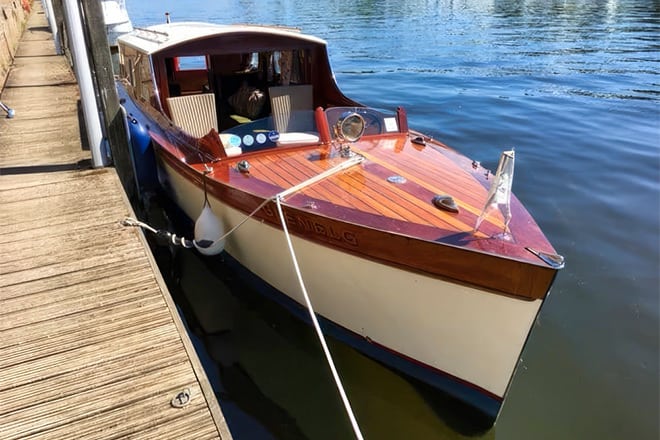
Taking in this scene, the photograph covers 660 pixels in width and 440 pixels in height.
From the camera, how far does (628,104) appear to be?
12.7 metres

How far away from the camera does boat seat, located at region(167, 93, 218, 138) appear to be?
5.95 meters

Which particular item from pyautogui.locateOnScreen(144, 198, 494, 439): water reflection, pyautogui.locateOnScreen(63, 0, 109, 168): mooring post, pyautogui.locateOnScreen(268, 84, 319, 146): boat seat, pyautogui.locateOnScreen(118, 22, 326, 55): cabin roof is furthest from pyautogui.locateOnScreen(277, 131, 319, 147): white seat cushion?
pyautogui.locateOnScreen(63, 0, 109, 168): mooring post

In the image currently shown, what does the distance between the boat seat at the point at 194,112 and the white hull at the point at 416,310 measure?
201 centimetres

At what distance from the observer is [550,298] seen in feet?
17.8

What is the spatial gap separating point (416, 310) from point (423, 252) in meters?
0.52

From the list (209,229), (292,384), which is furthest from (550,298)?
(209,229)

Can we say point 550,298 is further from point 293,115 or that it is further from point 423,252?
point 293,115

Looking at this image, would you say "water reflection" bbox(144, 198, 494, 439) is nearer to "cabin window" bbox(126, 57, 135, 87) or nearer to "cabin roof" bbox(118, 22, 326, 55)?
"cabin roof" bbox(118, 22, 326, 55)

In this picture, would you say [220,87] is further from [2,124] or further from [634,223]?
[634,223]

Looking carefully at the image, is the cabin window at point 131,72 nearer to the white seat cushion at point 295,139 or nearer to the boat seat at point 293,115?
the boat seat at point 293,115

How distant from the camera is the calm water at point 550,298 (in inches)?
161

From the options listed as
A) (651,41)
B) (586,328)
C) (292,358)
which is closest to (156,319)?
(292,358)

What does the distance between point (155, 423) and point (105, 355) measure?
0.71m

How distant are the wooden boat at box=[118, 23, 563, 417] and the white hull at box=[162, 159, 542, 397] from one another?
0.4 inches
